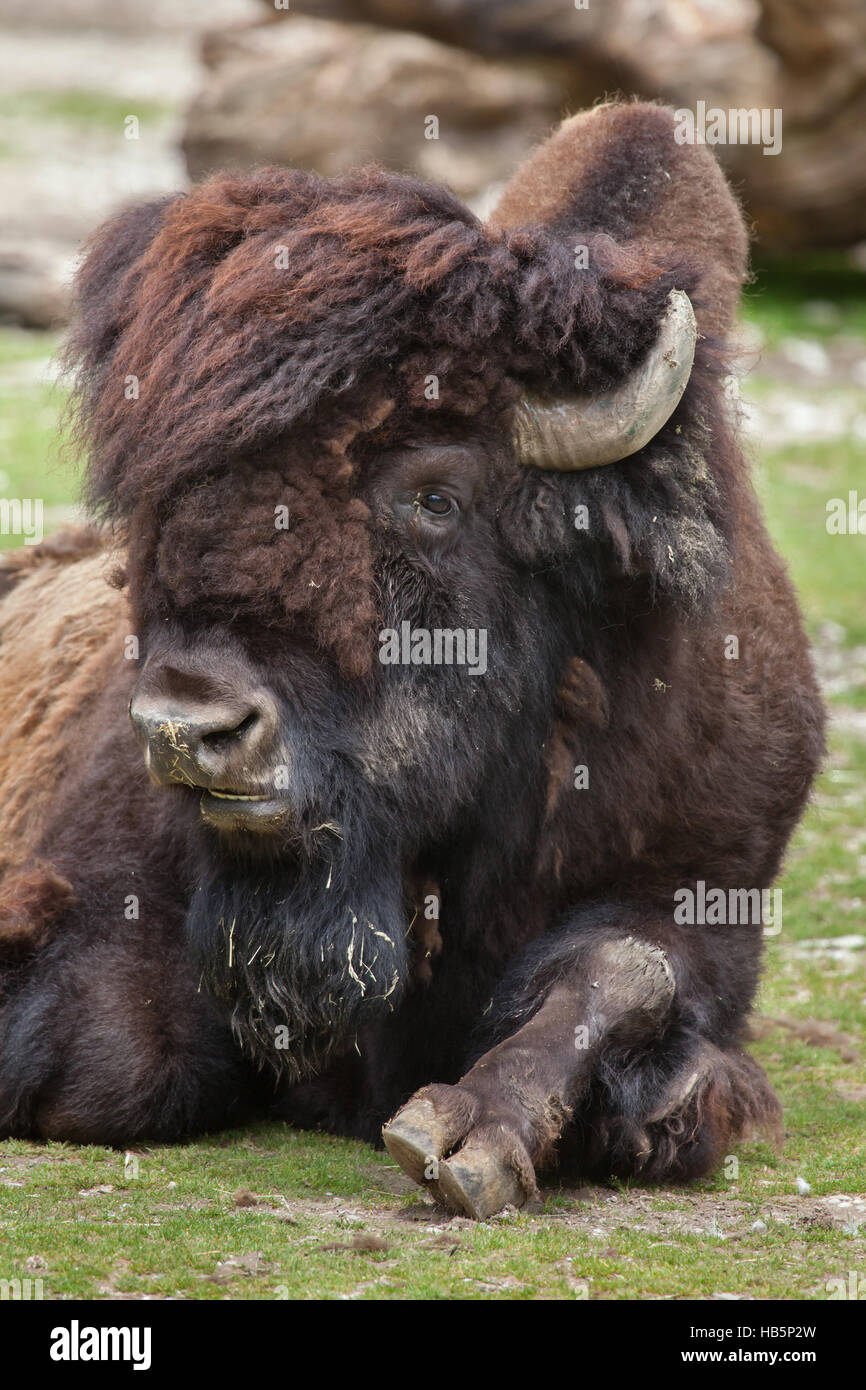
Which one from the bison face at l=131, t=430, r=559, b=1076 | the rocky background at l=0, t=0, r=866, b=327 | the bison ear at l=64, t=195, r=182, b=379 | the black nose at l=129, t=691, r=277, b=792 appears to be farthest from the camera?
the rocky background at l=0, t=0, r=866, b=327

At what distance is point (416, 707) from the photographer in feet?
13.5

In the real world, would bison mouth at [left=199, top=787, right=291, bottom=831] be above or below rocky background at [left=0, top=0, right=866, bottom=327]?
below

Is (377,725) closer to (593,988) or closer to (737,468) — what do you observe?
(593,988)

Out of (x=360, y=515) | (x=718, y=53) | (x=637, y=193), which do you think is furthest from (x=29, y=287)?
(x=360, y=515)

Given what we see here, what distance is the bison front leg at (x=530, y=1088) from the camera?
4000mm

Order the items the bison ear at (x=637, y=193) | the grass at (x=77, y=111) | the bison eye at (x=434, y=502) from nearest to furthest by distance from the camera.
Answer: the bison eye at (x=434, y=502)
the bison ear at (x=637, y=193)
the grass at (x=77, y=111)

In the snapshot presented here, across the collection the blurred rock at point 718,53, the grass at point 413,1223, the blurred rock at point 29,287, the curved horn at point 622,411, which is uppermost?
the blurred rock at point 718,53

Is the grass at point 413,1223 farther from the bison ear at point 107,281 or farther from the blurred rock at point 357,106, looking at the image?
the blurred rock at point 357,106

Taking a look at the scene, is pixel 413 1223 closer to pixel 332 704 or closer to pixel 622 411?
pixel 332 704

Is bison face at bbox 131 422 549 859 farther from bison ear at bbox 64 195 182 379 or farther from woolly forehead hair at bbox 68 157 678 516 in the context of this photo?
bison ear at bbox 64 195 182 379

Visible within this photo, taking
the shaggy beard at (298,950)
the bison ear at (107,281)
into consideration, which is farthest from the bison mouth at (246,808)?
the bison ear at (107,281)

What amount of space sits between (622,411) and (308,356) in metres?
0.77

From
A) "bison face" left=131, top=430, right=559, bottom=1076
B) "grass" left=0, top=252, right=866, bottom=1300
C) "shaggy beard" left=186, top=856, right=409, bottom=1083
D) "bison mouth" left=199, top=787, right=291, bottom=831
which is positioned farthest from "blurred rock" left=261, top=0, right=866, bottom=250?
"bison mouth" left=199, top=787, right=291, bottom=831

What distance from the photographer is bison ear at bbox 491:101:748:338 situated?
5191 mm
